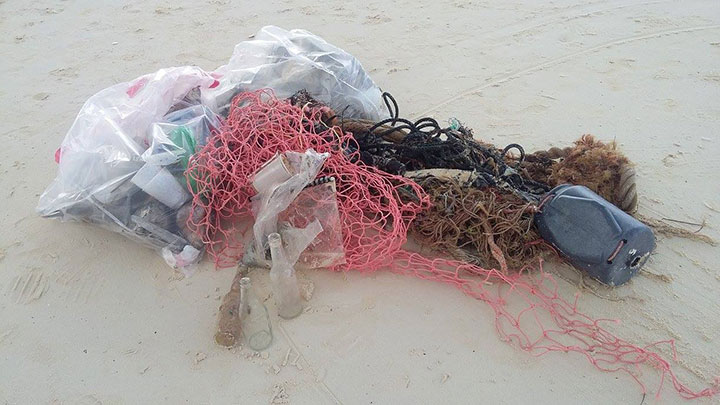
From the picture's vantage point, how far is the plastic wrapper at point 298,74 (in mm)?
2641

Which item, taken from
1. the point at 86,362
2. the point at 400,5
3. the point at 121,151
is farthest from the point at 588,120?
the point at 86,362

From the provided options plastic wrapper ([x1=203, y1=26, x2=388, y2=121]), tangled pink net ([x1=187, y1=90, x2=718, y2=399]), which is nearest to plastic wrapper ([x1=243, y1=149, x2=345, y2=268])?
tangled pink net ([x1=187, y1=90, x2=718, y2=399])

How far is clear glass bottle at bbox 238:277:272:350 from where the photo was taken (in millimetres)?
1790

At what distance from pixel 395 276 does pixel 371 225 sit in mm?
251

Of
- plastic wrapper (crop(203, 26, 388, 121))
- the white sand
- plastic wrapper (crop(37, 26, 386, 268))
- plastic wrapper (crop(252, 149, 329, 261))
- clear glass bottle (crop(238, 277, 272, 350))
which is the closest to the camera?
the white sand

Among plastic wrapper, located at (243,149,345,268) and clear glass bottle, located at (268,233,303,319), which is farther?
plastic wrapper, located at (243,149,345,268)

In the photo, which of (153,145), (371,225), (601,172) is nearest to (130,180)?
(153,145)

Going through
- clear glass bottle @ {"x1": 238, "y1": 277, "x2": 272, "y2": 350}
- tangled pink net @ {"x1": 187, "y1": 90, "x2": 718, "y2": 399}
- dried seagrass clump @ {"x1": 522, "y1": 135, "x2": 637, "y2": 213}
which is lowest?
clear glass bottle @ {"x1": 238, "y1": 277, "x2": 272, "y2": 350}

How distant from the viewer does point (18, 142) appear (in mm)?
2914

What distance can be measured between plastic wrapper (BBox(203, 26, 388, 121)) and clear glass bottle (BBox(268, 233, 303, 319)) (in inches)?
45.3

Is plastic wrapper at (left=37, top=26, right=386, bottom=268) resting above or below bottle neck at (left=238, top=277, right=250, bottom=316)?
above

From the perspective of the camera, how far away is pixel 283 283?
181 cm

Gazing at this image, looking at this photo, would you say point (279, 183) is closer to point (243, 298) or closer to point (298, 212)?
point (298, 212)

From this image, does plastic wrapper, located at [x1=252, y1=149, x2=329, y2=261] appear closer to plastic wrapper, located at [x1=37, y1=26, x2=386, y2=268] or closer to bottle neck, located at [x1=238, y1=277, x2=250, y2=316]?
plastic wrapper, located at [x1=37, y1=26, x2=386, y2=268]
